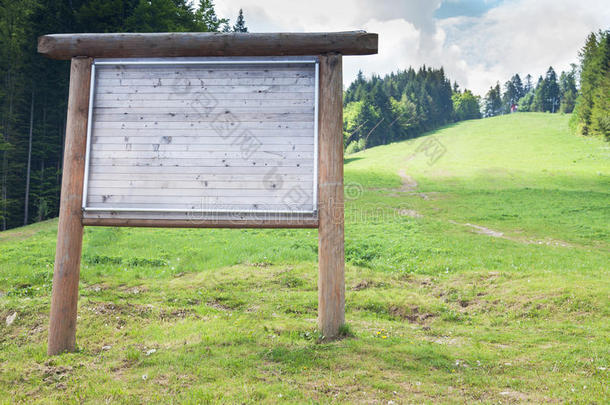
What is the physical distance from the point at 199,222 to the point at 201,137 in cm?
156

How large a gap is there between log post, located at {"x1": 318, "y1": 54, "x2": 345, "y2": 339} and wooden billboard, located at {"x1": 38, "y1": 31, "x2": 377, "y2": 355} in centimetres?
2

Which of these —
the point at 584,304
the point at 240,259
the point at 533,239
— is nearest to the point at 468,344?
the point at 584,304

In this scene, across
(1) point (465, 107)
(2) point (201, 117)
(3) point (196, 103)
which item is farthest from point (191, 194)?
(1) point (465, 107)

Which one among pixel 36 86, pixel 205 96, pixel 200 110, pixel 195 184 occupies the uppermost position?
pixel 36 86

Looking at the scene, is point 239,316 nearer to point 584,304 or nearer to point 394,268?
point 394,268

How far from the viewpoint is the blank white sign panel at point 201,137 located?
6.80m

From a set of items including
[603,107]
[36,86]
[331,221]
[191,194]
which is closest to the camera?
[331,221]

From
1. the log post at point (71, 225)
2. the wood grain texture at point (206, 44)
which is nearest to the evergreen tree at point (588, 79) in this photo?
the wood grain texture at point (206, 44)

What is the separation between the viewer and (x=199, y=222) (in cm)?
671

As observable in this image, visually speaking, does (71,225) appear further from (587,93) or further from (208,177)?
(587,93)

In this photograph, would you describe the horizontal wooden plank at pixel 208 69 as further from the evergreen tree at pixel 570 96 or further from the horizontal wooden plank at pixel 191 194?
the evergreen tree at pixel 570 96

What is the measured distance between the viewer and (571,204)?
24.8 metres

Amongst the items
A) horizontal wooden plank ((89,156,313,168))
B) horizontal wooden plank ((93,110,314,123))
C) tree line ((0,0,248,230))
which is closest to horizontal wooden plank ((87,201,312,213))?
horizontal wooden plank ((89,156,313,168))

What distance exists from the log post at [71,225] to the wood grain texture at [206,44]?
1.20 ft
